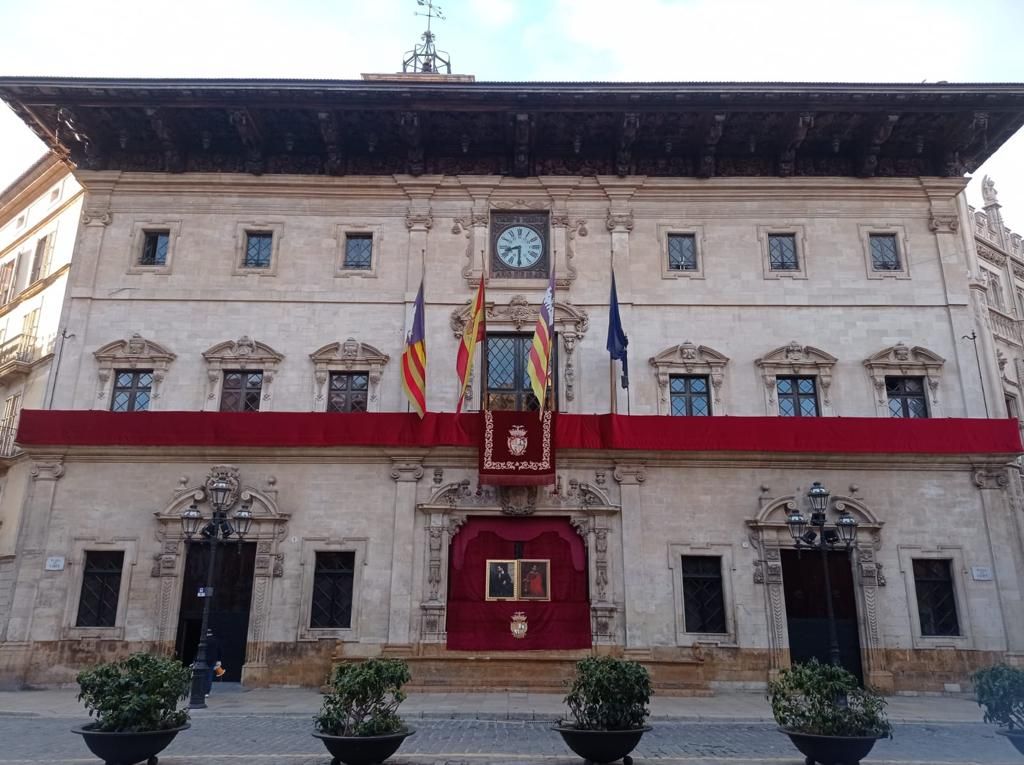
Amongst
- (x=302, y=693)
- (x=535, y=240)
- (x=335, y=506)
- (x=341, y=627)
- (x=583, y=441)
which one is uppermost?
(x=535, y=240)

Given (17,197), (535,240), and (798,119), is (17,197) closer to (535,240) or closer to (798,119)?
(535,240)

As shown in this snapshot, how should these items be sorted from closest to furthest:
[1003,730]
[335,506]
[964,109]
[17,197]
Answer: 1. [1003,730]
2. [335,506]
3. [964,109]
4. [17,197]

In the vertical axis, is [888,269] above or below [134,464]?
above

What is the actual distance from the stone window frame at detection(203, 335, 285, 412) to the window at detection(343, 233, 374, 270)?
318cm

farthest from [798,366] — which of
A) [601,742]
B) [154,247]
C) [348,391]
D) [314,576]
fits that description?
[154,247]

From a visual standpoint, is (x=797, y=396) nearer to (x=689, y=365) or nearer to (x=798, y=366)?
(x=798, y=366)

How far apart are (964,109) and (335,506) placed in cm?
1878

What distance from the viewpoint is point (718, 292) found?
19.8 m

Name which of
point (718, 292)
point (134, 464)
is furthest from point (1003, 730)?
point (134, 464)

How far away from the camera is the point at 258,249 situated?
20547 millimetres

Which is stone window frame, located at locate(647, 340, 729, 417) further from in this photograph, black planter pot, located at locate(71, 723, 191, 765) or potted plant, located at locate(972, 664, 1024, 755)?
black planter pot, located at locate(71, 723, 191, 765)

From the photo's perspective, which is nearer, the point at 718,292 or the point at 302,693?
the point at 302,693

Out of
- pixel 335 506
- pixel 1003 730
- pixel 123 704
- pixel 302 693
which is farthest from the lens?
pixel 335 506

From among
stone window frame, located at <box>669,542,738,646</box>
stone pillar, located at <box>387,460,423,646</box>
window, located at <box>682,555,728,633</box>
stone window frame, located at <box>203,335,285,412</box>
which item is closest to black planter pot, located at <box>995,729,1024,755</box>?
stone window frame, located at <box>669,542,738,646</box>
